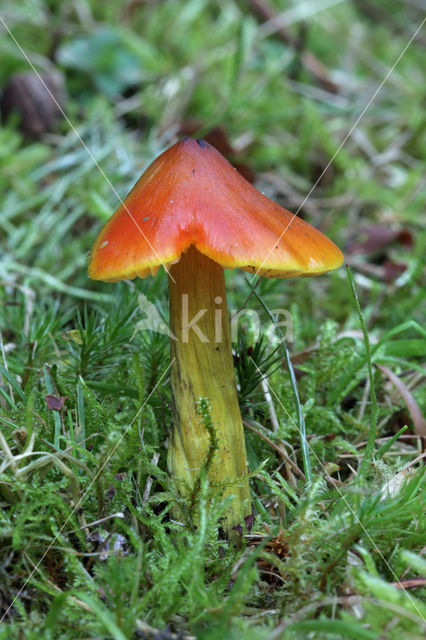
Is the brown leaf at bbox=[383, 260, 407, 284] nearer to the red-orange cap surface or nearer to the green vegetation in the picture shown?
the green vegetation

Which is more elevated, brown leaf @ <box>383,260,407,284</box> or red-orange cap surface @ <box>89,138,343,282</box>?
red-orange cap surface @ <box>89,138,343,282</box>

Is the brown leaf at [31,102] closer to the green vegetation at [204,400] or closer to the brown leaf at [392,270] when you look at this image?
the green vegetation at [204,400]

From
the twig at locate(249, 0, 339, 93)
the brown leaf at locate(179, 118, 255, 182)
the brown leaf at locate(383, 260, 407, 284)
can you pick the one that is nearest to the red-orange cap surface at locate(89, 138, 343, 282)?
the brown leaf at locate(383, 260, 407, 284)

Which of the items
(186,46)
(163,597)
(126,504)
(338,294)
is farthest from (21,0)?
(163,597)

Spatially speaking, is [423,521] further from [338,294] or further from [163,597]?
[338,294]

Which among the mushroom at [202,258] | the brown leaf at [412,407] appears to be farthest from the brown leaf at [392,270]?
the mushroom at [202,258]

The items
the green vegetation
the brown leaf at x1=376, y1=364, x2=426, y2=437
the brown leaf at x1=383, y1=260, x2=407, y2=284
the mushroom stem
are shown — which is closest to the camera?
the green vegetation

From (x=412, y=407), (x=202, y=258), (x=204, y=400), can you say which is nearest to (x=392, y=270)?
(x=412, y=407)

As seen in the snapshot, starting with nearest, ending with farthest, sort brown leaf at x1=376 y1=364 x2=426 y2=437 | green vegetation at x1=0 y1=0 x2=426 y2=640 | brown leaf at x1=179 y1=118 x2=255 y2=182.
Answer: green vegetation at x1=0 y1=0 x2=426 y2=640
brown leaf at x1=376 y1=364 x2=426 y2=437
brown leaf at x1=179 y1=118 x2=255 y2=182
